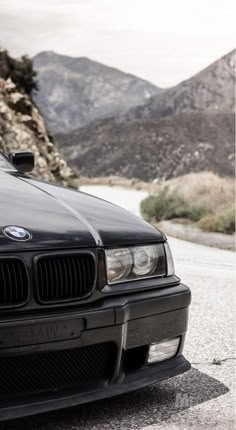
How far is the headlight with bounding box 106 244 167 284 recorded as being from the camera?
12.5ft

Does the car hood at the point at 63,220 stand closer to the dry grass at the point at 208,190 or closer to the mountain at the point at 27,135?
the dry grass at the point at 208,190

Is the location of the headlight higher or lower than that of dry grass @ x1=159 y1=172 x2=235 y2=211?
higher

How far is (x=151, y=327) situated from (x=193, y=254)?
287 inches

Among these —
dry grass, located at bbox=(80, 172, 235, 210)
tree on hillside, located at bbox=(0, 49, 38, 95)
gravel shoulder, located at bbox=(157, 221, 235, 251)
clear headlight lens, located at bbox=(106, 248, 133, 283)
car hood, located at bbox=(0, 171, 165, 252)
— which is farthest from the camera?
tree on hillside, located at bbox=(0, 49, 38, 95)

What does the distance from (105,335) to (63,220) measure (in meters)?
0.62

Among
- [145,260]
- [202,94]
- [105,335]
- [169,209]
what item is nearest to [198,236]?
[169,209]

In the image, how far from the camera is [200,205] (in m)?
18.0

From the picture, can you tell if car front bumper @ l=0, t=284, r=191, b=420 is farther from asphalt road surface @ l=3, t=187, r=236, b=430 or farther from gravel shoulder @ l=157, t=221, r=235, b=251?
gravel shoulder @ l=157, t=221, r=235, b=251

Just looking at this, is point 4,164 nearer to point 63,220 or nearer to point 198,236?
point 63,220

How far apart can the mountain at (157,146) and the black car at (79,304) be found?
337ft

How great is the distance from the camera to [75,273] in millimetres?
3635

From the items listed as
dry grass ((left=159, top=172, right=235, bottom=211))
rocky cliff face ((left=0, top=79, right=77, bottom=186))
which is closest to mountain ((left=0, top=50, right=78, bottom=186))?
rocky cliff face ((left=0, top=79, right=77, bottom=186))

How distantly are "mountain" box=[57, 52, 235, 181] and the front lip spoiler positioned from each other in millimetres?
102750

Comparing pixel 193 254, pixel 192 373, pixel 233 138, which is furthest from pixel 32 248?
pixel 233 138
